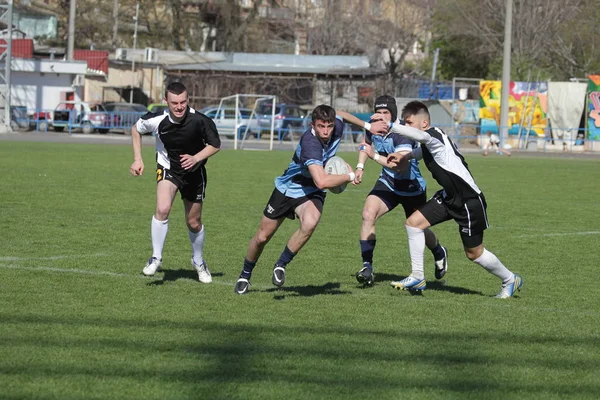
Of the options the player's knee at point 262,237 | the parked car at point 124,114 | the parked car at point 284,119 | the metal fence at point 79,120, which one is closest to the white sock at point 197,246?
the player's knee at point 262,237

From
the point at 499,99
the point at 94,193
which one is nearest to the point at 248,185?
the point at 94,193

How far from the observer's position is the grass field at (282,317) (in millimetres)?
6086

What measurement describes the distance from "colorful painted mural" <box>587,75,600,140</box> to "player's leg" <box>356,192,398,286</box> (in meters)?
37.8

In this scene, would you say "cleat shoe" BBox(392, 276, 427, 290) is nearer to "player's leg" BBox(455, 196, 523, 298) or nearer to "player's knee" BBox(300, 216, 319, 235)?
"player's leg" BBox(455, 196, 523, 298)

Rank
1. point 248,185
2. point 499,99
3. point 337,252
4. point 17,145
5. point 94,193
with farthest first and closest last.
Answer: point 499,99, point 17,145, point 248,185, point 94,193, point 337,252

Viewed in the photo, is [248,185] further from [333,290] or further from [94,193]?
[333,290]

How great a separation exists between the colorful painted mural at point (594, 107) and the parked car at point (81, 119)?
73.3 ft

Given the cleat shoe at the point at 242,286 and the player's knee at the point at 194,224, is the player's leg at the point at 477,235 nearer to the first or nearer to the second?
the cleat shoe at the point at 242,286

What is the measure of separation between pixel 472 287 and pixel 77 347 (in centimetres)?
479

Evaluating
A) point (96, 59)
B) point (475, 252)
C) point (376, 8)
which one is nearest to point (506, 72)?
point (96, 59)

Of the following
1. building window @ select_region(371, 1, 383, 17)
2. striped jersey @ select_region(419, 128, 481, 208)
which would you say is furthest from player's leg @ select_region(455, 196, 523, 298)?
building window @ select_region(371, 1, 383, 17)

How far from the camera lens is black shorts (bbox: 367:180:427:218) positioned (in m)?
10.6

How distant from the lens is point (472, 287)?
33.8 feet

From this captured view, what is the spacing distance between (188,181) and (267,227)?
4.21ft
